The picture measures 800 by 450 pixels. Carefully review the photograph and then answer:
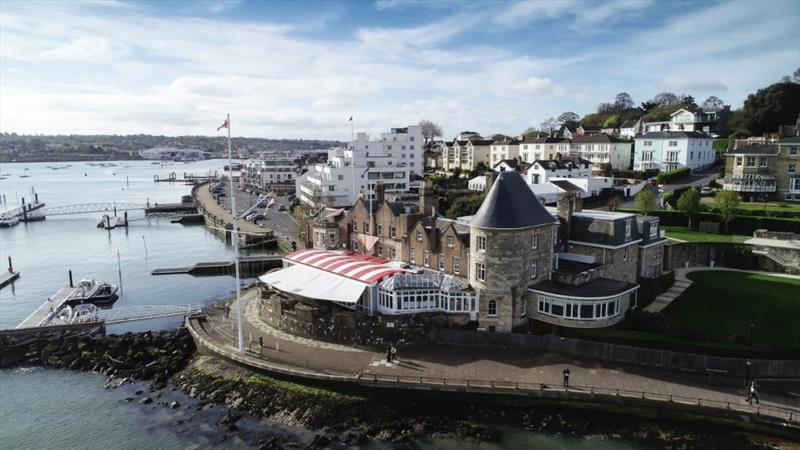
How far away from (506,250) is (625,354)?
8.20 m

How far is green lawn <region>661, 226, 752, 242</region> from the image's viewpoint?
151ft

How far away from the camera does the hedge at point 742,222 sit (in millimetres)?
46281

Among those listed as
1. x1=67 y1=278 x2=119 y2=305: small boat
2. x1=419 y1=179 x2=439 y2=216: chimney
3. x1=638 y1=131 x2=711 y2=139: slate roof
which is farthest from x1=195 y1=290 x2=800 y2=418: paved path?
x1=638 y1=131 x2=711 y2=139: slate roof

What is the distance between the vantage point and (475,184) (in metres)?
73.5

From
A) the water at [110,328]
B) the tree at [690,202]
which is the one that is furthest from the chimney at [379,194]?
the tree at [690,202]

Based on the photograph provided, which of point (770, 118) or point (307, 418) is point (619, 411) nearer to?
point (307, 418)

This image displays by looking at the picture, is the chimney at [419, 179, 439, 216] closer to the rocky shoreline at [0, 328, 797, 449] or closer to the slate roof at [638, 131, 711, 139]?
the rocky shoreline at [0, 328, 797, 449]

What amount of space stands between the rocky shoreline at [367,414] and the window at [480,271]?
24.8 ft

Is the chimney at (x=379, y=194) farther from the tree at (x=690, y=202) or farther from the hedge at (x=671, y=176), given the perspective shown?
the hedge at (x=671, y=176)

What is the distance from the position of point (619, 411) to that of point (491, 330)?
8259mm

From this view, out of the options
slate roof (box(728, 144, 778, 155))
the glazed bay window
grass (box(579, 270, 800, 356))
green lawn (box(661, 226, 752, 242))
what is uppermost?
slate roof (box(728, 144, 778, 155))

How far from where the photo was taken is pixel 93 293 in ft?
149

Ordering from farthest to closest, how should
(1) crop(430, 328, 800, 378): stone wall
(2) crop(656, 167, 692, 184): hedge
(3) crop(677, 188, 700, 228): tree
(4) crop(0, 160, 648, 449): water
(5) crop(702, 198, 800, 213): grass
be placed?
(2) crop(656, 167, 692, 184): hedge, (5) crop(702, 198, 800, 213): grass, (3) crop(677, 188, 700, 228): tree, (1) crop(430, 328, 800, 378): stone wall, (4) crop(0, 160, 648, 449): water

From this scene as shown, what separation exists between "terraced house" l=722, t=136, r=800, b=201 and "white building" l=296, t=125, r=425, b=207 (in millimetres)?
45066
